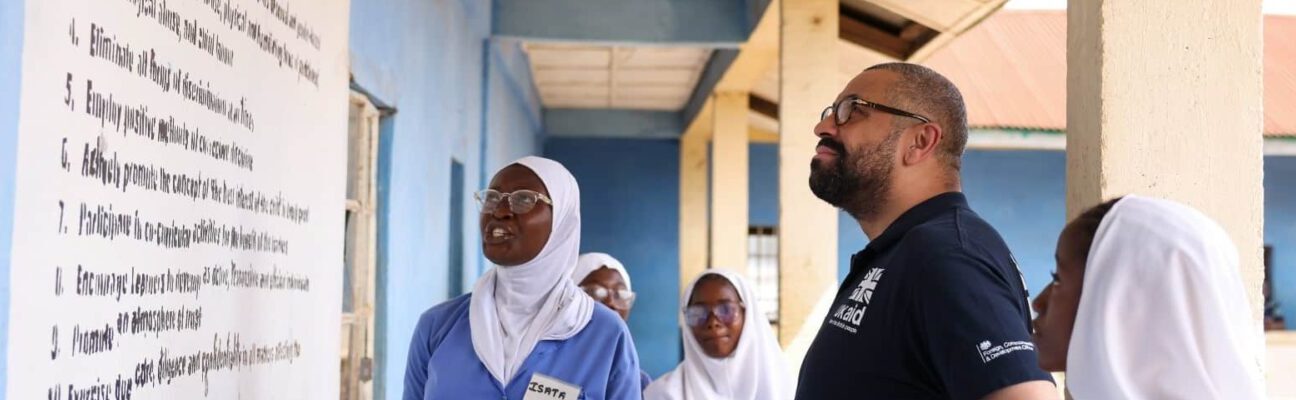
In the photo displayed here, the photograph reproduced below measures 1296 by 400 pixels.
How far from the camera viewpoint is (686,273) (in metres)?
15.9

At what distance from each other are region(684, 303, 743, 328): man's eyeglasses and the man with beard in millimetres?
2543

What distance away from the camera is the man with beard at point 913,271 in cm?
202

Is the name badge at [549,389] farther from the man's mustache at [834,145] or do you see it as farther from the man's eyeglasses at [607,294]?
the man's eyeglasses at [607,294]

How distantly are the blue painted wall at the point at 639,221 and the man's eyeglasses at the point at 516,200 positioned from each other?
46.2 feet

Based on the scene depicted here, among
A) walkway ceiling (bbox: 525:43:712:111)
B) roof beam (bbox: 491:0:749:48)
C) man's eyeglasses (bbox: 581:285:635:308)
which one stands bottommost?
man's eyeglasses (bbox: 581:285:635:308)

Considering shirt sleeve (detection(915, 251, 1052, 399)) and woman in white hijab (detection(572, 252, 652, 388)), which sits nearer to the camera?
shirt sleeve (detection(915, 251, 1052, 399))

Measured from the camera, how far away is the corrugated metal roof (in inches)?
525

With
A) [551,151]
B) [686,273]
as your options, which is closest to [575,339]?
[686,273]

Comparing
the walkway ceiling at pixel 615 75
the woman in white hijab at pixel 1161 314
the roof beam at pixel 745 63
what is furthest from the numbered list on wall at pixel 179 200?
the walkway ceiling at pixel 615 75

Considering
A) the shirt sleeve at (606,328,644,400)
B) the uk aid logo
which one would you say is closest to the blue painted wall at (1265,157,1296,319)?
the shirt sleeve at (606,328,644,400)

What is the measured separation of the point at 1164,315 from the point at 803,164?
702 cm

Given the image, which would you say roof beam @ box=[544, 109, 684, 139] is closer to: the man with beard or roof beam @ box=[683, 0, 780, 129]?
roof beam @ box=[683, 0, 780, 129]

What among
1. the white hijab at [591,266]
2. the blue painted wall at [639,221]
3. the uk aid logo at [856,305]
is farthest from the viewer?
the blue painted wall at [639,221]

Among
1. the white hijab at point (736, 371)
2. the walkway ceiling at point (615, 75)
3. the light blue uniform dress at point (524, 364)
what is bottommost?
the white hijab at point (736, 371)
